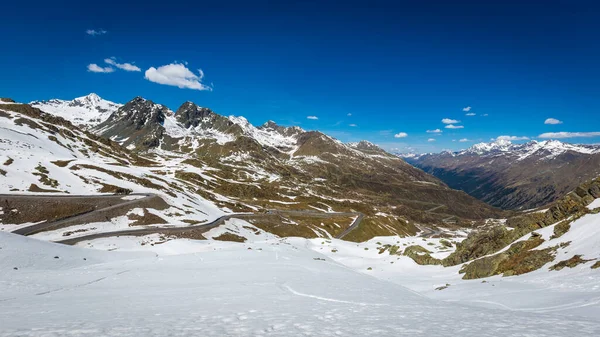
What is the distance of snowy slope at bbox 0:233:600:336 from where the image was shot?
27.7 feet

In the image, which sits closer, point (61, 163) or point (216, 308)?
point (216, 308)

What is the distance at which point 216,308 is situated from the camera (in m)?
11.6

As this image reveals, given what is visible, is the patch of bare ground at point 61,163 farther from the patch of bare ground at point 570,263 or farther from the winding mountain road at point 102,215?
the patch of bare ground at point 570,263

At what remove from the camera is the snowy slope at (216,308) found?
332 inches

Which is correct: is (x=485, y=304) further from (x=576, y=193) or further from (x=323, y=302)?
(x=576, y=193)

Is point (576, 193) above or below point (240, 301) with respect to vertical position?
above

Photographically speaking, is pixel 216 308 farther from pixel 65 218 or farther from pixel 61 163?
pixel 61 163

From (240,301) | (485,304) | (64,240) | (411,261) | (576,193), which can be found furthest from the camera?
(64,240)

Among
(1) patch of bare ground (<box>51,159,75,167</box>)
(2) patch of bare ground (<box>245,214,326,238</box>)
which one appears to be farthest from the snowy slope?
(1) patch of bare ground (<box>51,159,75,167</box>)

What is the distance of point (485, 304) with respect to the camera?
16.9m

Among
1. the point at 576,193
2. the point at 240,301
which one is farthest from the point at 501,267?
the point at 240,301

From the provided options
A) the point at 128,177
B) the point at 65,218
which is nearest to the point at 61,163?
the point at 128,177

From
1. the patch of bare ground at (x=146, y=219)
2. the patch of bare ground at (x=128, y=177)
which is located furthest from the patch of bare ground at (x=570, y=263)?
the patch of bare ground at (x=128, y=177)

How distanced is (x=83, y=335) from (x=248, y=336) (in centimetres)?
415
